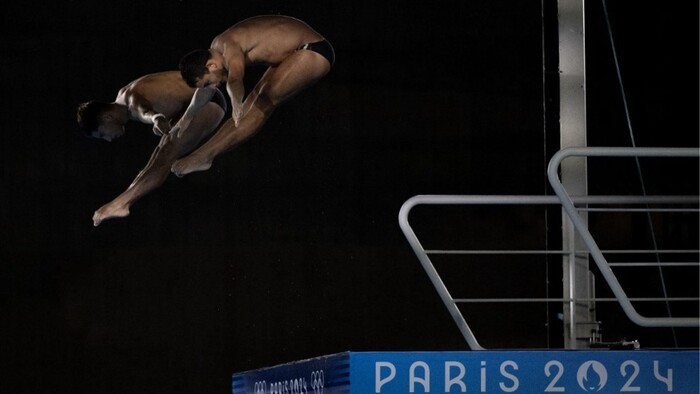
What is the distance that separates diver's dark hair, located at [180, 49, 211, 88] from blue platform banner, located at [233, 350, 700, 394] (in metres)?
2.87

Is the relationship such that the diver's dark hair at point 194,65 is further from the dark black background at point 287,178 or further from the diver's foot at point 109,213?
the diver's foot at point 109,213

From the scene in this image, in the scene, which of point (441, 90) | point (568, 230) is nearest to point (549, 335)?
point (568, 230)

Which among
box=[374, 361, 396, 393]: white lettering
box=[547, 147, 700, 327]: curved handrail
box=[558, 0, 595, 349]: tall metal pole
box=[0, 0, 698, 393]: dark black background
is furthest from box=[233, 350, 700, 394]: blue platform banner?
box=[558, 0, 595, 349]: tall metal pole

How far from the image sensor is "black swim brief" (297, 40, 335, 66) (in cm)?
500

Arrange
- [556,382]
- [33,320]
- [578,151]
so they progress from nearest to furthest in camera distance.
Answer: [556,382] → [578,151] → [33,320]

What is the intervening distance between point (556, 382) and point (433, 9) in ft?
10.0

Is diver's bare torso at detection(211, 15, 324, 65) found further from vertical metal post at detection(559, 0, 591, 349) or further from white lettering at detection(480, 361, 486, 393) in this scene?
white lettering at detection(480, 361, 486, 393)

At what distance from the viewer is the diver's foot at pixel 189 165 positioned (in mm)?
4918

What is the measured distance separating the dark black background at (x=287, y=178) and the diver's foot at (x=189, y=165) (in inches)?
2.3

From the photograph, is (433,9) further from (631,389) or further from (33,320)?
(631,389)

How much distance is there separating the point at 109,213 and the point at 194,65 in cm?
66

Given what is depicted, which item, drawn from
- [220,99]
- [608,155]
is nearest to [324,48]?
[220,99]

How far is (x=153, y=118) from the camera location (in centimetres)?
497

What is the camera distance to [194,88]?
500cm
